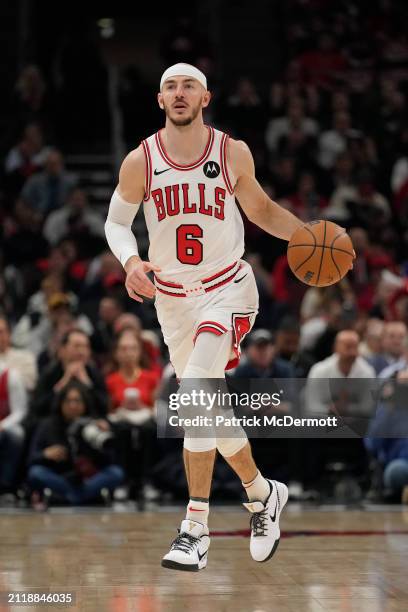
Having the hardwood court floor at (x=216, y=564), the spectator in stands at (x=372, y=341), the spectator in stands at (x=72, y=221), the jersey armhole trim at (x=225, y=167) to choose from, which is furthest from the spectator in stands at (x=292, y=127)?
the jersey armhole trim at (x=225, y=167)

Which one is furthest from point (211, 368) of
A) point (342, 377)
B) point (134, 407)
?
point (134, 407)

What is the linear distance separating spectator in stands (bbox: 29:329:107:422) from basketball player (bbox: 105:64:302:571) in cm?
434

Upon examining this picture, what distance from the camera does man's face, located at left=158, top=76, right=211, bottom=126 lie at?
6.93 meters

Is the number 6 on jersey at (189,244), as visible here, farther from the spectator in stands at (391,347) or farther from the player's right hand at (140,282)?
the spectator in stands at (391,347)

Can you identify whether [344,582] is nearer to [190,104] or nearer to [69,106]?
[190,104]

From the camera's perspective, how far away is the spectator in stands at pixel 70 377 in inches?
450

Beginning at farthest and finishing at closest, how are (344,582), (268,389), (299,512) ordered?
(299,512), (268,389), (344,582)

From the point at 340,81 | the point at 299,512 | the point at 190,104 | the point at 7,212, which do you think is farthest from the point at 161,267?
the point at 340,81

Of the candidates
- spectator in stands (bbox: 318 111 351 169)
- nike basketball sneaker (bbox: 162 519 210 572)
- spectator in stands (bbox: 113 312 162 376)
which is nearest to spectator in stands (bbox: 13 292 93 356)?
spectator in stands (bbox: 113 312 162 376)

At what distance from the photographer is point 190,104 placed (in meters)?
6.94

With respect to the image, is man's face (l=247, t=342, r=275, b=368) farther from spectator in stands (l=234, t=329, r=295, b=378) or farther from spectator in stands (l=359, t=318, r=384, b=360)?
spectator in stands (l=359, t=318, r=384, b=360)

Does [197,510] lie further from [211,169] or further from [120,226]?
[211,169]

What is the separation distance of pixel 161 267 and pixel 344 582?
1.95m

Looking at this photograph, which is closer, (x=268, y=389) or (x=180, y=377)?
(x=180, y=377)
